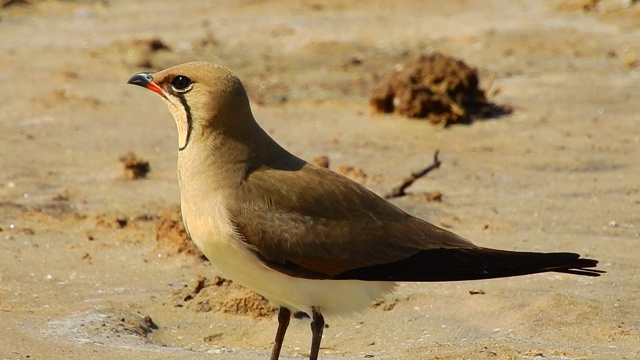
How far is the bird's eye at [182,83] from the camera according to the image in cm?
571

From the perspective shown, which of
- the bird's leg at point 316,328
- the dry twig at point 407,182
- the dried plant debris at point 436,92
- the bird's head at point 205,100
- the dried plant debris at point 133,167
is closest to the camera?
the bird's leg at point 316,328

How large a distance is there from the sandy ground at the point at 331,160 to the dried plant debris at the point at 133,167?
0.07m

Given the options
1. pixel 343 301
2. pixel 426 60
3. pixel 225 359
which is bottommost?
pixel 225 359

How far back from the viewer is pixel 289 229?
550cm

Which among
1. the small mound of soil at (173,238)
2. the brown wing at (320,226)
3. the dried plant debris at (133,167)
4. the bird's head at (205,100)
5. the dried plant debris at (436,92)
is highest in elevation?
the bird's head at (205,100)

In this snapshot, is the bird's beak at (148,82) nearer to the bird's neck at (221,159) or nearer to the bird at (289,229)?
the bird at (289,229)

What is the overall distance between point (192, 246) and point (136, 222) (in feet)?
2.44

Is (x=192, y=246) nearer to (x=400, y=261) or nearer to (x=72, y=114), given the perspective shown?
(x=400, y=261)

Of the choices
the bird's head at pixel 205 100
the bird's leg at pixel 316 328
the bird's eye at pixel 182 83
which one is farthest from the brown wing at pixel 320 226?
the bird's eye at pixel 182 83

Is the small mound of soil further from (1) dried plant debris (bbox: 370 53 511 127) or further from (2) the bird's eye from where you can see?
(1) dried plant debris (bbox: 370 53 511 127)

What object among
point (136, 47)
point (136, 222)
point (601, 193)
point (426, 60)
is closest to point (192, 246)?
point (136, 222)

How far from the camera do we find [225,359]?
580cm

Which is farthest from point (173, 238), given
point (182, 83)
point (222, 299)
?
point (182, 83)

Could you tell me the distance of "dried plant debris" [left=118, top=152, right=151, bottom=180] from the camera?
8.91 meters
